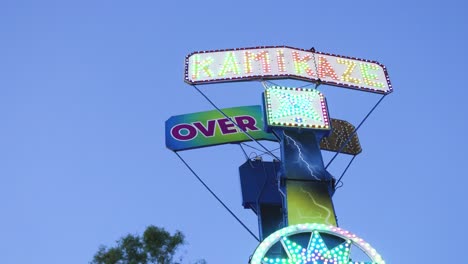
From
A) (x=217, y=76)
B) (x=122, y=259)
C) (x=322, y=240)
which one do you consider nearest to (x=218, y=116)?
(x=217, y=76)

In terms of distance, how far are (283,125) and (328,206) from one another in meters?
2.39

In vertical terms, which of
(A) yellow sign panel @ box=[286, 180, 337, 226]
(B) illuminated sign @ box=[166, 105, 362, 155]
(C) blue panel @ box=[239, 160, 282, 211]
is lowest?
(A) yellow sign panel @ box=[286, 180, 337, 226]

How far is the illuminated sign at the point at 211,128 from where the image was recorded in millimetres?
17344

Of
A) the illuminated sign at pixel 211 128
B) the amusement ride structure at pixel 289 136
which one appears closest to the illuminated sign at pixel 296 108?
the amusement ride structure at pixel 289 136

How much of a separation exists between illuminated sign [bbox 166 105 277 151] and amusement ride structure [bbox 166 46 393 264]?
3 centimetres

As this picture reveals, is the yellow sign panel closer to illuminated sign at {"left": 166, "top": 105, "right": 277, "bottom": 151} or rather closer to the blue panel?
the blue panel

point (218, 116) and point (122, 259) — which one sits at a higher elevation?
point (218, 116)

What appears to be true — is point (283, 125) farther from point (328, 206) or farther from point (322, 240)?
point (322, 240)

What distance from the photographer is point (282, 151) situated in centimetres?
1468

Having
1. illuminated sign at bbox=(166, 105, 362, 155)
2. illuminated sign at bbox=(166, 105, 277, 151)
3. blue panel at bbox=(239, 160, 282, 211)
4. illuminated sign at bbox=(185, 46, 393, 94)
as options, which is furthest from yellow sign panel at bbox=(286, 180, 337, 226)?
illuminated sign at bbox=(166, 105, 277, 151)

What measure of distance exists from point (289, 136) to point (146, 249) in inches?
195

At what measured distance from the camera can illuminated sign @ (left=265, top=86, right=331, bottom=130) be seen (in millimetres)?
14812

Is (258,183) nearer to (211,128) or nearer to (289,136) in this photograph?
(211,128)

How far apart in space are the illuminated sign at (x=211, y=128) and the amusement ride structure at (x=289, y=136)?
30 mm
